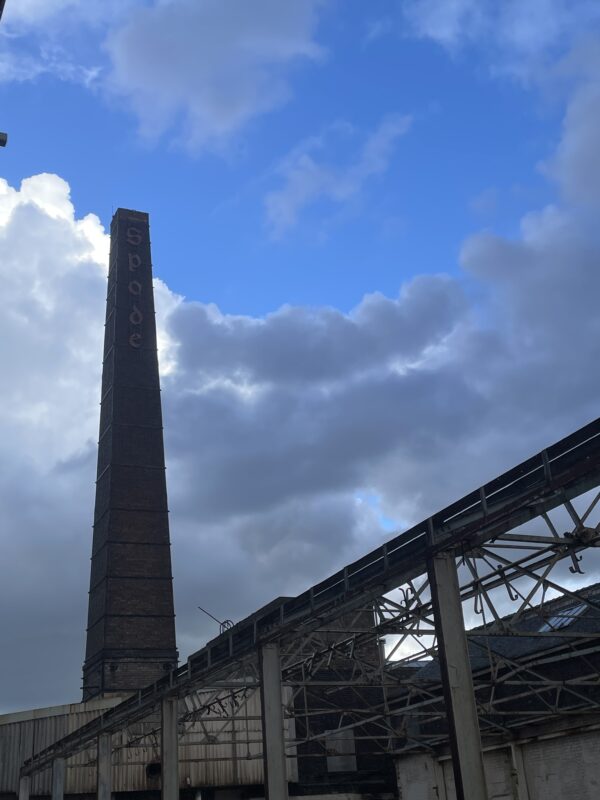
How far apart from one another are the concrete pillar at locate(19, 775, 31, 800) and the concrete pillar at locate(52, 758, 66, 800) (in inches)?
88.1

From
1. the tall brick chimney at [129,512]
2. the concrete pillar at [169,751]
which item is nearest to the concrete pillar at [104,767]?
the concrete pillar at [169,751]

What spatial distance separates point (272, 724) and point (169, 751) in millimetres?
5608

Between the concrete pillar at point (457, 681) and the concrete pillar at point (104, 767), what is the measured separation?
672 inches

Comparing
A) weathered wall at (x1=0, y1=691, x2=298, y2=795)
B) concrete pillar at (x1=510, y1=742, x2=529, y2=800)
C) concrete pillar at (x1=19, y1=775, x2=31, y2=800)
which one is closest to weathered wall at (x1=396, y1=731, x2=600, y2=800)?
concrete pillar at (x1=510, y1=742, x2=529, y2=800)

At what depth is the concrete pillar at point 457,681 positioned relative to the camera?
12.7 m

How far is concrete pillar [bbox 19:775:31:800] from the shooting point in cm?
3081

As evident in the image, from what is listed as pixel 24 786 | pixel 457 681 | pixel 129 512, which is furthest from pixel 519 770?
pixel 129 512

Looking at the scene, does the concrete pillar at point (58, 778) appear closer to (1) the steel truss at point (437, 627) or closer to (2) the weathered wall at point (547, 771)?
(1) the steel truss at point (437, 627)

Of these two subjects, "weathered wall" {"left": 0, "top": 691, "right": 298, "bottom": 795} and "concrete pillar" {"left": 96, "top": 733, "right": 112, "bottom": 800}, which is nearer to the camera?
Result: "concrete pillar" {"left": 96, "top": 733, "right": 112, "bottom": 800}

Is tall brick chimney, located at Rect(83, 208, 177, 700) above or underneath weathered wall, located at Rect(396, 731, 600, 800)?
above

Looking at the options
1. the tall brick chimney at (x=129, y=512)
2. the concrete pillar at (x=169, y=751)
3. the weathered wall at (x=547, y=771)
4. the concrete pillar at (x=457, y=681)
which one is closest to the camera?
the concrete pillar at (x=457, y=681)

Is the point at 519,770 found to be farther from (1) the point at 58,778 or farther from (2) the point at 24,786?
(2) the point at 24,786

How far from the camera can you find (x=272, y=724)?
18391mm

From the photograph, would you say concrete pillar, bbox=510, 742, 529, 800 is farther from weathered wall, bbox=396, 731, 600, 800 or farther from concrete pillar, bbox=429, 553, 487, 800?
concrete pillar, bbox=429, 553, 487, 800
